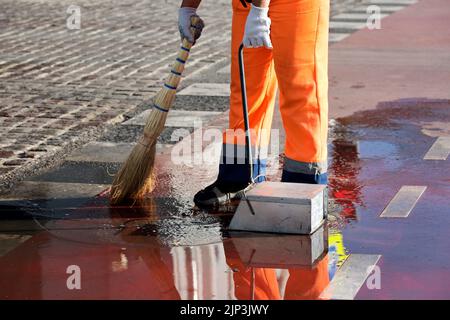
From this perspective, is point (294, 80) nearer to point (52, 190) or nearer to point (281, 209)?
point (281, 209)

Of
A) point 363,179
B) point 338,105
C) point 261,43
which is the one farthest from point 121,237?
point 338,105

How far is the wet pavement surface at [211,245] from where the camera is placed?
16.8 feet

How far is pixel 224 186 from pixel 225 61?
15.4 feet

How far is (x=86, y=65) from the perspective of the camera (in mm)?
10805

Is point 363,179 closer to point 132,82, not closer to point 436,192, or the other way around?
point 436,192

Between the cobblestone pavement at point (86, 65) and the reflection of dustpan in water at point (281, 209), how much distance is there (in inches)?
66.3

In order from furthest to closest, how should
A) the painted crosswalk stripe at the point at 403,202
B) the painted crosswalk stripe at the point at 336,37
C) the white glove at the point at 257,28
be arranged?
the painted crosswalk stripe at the point at 336,37, the painted crosswalk stripe at the point at 403,202, the white glove at the point at 257,28

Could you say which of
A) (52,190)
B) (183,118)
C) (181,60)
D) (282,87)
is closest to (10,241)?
(52,190)

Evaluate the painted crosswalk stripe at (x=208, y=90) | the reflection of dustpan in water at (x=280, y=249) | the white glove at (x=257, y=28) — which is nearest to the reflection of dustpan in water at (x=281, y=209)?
the reflection of dustpan in water at (x=280, y=249)

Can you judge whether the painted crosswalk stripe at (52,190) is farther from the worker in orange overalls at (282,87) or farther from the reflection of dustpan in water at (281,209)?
the reflection of dustpan in water at (281,209)

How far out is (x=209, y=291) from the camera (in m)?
5.06

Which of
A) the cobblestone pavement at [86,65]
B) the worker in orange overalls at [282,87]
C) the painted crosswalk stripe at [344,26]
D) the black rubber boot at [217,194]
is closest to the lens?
the worker in orange overalls at [282,87]

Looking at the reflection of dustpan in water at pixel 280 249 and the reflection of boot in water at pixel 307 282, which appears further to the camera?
the reflection of dustpan in water at pixel 280 249

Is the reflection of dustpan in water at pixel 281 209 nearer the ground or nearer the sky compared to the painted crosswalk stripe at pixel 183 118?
nearer the ground
